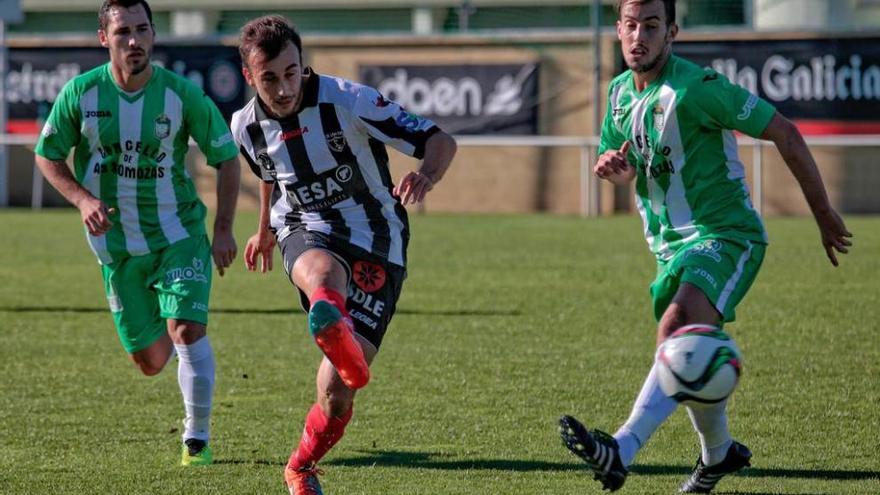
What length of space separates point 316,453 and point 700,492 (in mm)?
1377

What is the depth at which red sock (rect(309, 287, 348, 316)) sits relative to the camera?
491cm

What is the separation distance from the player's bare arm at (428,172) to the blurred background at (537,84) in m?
15.0

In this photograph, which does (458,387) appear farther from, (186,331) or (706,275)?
(706,275)

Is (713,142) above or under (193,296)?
above

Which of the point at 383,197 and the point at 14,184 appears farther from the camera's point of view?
the point at 14,184

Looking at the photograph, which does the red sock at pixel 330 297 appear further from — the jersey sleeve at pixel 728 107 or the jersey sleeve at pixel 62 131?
the jersey sleeve at pixel 62 131

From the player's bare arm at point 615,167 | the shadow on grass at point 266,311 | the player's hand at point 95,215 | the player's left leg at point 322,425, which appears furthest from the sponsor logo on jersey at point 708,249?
the shadow on grass at point 266,311

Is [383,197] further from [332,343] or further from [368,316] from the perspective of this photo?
[332,343]

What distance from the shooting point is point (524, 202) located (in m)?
21.5

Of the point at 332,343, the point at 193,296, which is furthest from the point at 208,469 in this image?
the point at 332,343

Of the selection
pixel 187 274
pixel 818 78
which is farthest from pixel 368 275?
pixel 818 78

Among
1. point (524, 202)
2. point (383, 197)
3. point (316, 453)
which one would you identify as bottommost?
point (524, 202)

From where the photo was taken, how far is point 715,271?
516 centimetres

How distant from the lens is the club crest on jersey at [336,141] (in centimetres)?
535
